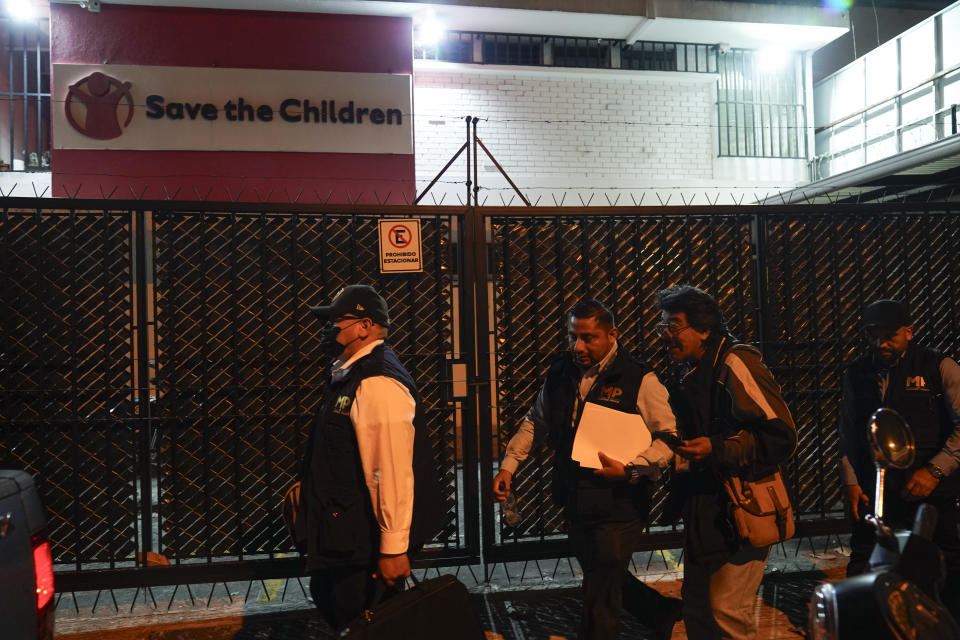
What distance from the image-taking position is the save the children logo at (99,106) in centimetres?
987

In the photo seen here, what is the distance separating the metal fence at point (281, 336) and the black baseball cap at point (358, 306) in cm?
172

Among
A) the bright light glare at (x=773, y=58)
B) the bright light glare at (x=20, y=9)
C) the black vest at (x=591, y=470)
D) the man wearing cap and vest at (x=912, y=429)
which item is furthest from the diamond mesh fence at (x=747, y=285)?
the bright light glare at (x=20, y=9)

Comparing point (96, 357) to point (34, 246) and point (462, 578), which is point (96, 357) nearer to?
point (34, 246)

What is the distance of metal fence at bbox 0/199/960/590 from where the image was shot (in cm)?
472

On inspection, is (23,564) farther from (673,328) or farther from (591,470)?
(673,328)

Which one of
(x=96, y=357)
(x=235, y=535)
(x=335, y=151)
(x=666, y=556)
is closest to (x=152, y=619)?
(x=235, y=535)

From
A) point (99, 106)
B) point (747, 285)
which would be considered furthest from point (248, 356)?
point (99, 106)

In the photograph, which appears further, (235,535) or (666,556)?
(666,556)

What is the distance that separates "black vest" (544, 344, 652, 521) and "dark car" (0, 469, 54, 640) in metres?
2.22

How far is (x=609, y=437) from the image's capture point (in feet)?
10.8

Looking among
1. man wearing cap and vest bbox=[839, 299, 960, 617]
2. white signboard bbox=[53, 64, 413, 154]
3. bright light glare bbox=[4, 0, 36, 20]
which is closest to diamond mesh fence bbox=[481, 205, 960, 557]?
man wearing cap and vest bbox=[839, 299, 960, 617]

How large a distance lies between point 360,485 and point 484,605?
219 centimetres

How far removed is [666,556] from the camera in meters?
5.72

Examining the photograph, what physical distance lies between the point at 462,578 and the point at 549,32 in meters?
9.68
